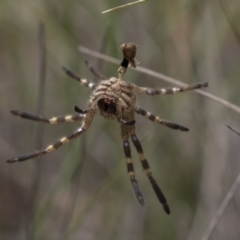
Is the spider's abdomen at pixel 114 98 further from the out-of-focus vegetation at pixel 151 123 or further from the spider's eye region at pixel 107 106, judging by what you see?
the out-of-focus vegetation at pixel 151 123

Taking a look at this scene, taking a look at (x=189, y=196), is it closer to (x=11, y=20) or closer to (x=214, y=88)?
(x=214, y=88)

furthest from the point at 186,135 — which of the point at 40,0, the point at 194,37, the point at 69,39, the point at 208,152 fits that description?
the point at 40,0

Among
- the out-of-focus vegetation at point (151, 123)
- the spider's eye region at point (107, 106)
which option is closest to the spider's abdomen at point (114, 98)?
the spider's eye region at point (107, 106)

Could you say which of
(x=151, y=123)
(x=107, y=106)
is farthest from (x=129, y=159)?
(x=151, y=123)

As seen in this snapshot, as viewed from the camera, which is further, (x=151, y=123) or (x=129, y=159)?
(x=151, y=123)

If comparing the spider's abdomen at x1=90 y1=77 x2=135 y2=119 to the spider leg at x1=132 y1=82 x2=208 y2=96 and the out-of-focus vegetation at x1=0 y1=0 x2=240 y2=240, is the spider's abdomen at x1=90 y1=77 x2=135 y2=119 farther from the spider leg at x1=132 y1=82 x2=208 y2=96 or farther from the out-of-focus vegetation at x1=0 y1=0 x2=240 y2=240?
the out-of-focus vegetation at x1=0 y1=0 x2=240 y2=240

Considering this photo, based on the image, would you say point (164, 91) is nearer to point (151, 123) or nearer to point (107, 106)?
point (107, 106)

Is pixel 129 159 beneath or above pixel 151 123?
above
